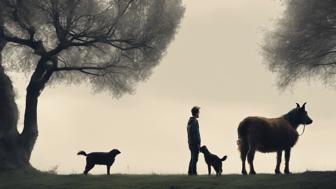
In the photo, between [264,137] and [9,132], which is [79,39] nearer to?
[9,132]

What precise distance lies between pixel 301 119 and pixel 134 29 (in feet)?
49.3

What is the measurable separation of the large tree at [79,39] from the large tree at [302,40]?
23.6 ft

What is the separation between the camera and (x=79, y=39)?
37438 millimetres

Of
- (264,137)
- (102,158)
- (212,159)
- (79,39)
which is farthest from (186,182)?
(79,39)

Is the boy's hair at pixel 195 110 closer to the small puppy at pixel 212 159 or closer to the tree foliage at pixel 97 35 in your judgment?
the small puppy at pixel 212 159

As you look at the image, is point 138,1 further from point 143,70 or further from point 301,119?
point 301,119

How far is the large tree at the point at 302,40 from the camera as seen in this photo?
109 feet

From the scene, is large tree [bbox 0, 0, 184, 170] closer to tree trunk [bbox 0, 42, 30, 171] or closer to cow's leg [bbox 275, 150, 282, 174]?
tree trunk [bbox 0, 42, 30, 171]

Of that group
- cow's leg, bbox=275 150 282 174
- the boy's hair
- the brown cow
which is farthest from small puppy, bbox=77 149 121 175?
cow's leg, bbox=275 150 282 174

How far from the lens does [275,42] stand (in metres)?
35.9

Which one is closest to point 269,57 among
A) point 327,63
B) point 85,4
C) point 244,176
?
point 327,63

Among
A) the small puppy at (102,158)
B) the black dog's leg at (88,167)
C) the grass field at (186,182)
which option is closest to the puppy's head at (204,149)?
the grass field at (186,182)

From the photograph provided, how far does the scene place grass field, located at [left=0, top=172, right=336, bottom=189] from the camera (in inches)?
891

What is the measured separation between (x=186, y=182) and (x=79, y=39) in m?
16.1
